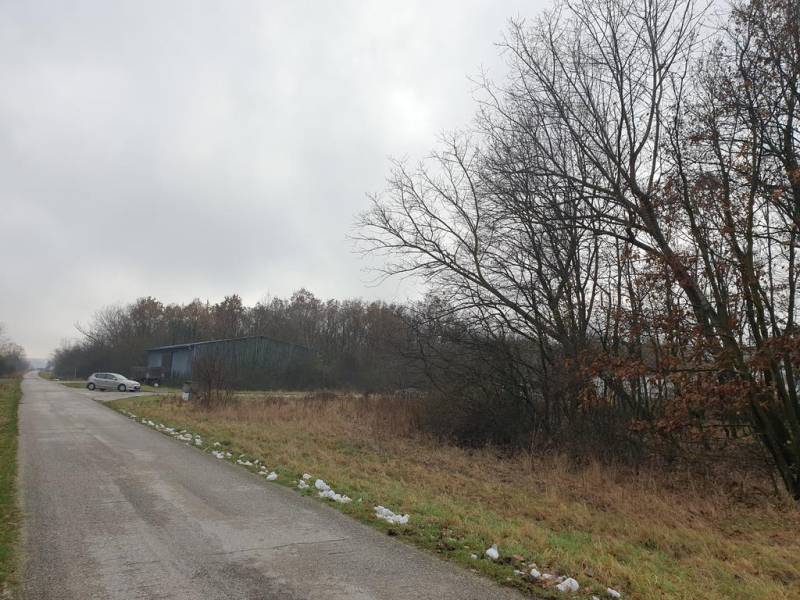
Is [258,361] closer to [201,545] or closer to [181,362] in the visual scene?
[181,362]

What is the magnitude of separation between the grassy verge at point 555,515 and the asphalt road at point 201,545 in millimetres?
536

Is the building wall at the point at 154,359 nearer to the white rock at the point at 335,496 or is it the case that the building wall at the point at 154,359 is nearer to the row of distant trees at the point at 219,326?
the row of distant trees at the point at 219,326

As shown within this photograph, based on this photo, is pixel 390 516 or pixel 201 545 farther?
pixel 390 516

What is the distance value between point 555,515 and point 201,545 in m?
5.23

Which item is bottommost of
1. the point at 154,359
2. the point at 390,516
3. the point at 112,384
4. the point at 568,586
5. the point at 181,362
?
the point at 568,586

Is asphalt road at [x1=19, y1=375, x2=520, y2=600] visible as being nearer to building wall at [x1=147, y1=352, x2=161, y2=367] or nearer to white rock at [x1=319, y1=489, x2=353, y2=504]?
white rock at [x1=319, y1=489, x2=353, y2=504]

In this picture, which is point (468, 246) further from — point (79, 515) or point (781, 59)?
point (79, 515)

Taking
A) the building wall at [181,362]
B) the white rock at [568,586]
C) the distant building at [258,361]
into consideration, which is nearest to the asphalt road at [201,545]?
the white rock at [568,586]

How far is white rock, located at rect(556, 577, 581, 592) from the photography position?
4.50 m

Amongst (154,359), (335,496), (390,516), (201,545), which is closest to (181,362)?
(154,359)

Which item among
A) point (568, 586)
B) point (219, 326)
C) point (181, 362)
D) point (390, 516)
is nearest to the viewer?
point (568, 586)

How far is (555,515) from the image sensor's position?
845cm

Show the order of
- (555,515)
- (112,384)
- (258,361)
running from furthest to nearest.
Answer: (258,361)
(112,384)
(555,515)

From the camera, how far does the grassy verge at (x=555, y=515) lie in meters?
5.20
